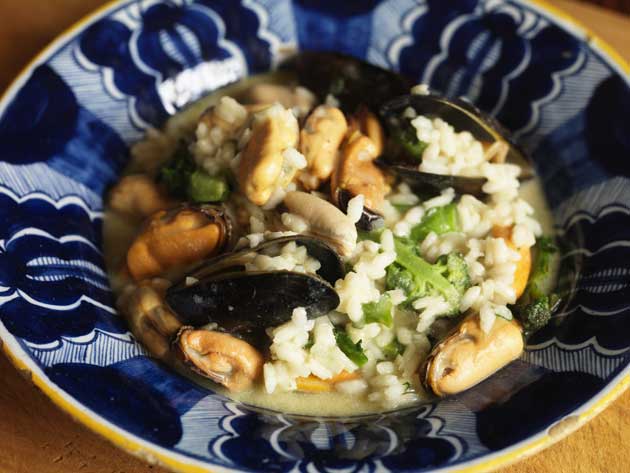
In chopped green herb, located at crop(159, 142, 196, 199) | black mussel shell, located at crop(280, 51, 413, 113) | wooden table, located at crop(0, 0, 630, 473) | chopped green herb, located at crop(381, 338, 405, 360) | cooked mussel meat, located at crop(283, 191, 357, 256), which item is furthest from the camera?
black mussel shell, located at crop(280, 51, 413, 113)

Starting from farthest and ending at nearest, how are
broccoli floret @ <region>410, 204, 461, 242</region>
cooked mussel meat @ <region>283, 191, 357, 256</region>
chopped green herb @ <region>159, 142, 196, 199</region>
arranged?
chopped green herb @ <region>159, 142, 196, 199</region>, broccoli floret @ <region>410, 204, 461, 242</region>, cooked mussel meat @ <region>283, 191, 357, 256</region>

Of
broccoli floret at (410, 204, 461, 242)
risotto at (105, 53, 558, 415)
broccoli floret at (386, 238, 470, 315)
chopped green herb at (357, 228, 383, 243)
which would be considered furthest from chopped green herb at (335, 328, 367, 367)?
broccoli floret at (410, 204, 461, 242)

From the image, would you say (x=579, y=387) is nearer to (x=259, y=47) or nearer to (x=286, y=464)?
(x=286, y=464)

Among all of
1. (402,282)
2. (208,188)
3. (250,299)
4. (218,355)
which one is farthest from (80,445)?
(402,282)

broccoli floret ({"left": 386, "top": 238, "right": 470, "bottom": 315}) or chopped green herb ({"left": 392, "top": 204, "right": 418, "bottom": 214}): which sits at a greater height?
chopped green herb ({"left": 392, "top": 204, "right": 418, "bottom": 214})

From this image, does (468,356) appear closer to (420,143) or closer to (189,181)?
(420,143)

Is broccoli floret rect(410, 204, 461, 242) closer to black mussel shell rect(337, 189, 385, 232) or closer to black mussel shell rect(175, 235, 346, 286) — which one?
black mussel shell rect(337, 189, 385, 232)

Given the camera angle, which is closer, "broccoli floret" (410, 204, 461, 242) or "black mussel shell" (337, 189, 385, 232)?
"black mussel shell" (337, 189, 385, 232)
